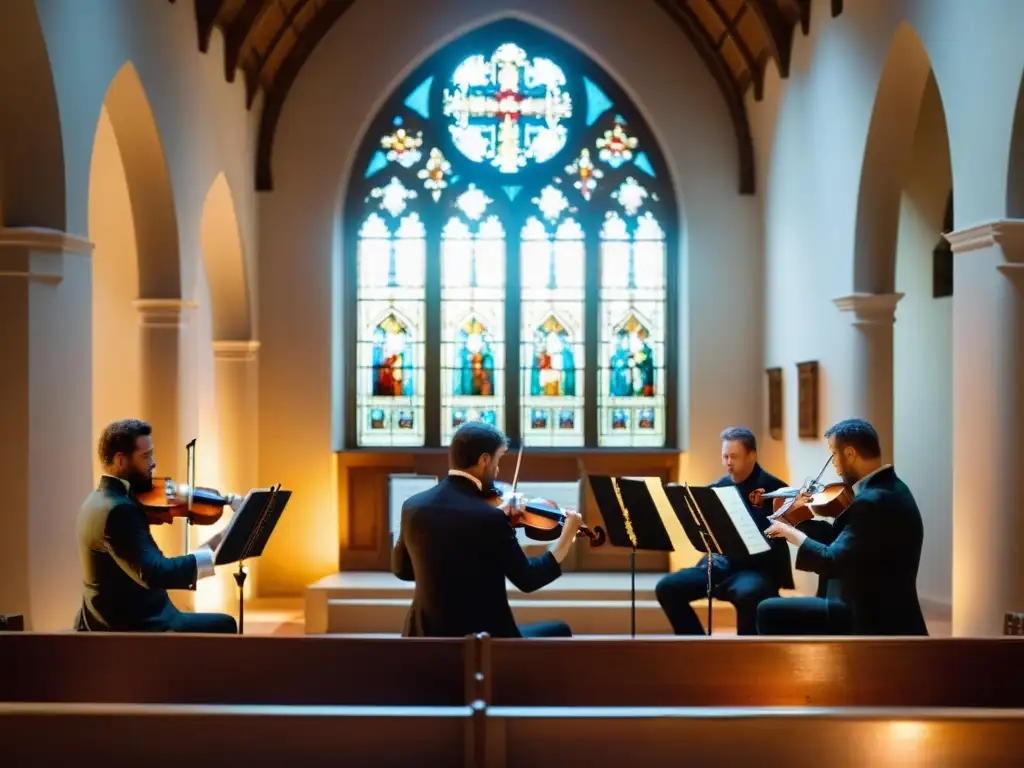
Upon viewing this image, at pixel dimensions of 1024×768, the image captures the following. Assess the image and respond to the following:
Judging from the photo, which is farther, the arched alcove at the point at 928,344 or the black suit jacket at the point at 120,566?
the arched alcove at the point at 928,344

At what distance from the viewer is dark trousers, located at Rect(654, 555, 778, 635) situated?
21.9 feet

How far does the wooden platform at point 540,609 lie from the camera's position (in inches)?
364

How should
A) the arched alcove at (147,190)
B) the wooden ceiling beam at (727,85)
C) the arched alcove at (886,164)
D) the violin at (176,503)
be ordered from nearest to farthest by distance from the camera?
the violin at (176,503), the arched alcove at (886,164), the arched alcove at (147,190), the wooden ceiling beam at (727,85)

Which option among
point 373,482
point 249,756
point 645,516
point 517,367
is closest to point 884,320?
point 645,516

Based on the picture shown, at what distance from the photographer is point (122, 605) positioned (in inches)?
197

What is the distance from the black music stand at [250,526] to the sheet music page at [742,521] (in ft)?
6.01

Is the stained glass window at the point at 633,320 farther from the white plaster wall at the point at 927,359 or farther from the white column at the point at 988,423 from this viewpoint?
the white column at the point at 988,423

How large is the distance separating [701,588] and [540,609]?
2.66m

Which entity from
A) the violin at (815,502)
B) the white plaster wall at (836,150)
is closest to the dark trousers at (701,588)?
the violin at (815,502)

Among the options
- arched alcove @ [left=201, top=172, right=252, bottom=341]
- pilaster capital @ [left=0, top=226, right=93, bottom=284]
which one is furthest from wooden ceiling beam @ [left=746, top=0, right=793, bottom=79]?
pilaster capital @ [left=0, top=226, right=93, bottom=284]

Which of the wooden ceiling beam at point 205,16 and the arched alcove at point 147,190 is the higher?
the wooden ceiling beam at point 205,16

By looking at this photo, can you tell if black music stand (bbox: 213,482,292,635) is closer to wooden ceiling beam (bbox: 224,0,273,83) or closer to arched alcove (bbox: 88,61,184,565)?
arched alcove (bbox: 88,61,184,565)

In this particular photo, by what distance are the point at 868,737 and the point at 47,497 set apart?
168 inches

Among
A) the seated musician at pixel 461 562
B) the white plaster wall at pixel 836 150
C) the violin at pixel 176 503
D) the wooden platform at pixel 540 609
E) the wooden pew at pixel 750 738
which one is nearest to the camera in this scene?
the wooden pew at pixel 750 738
